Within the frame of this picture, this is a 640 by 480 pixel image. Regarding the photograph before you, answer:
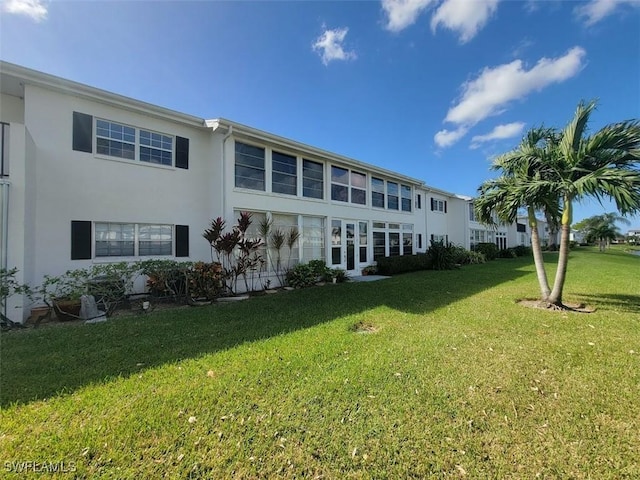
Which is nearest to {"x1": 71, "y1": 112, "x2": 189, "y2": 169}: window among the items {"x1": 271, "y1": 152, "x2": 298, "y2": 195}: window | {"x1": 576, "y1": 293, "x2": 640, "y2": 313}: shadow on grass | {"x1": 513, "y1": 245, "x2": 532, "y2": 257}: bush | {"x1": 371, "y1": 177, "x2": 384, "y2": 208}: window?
{"x1": 271, "y1": 152, "x2": 298, "y2": 195}: window

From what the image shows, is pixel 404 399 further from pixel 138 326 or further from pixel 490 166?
pixel 490 166

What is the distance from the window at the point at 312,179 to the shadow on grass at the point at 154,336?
17.2 feet

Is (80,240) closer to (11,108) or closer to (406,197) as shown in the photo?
(11,108)

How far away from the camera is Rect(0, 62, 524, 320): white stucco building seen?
709 cm

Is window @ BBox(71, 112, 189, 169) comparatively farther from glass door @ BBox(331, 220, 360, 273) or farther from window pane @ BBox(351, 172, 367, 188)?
window pane @ BBox(351, 172, 367, 188)

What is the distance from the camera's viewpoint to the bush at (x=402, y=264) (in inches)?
592

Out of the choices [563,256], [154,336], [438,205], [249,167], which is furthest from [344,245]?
[438,205]

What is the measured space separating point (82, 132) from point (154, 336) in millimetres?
6800

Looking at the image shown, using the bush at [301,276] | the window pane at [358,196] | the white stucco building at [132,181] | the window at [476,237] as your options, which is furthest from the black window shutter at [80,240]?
the window at [476,237]

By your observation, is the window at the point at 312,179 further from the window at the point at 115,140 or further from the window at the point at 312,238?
the window at the point at 115,140

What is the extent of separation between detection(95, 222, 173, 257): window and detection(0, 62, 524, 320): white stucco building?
0.03 metres

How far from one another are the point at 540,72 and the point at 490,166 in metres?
5.94

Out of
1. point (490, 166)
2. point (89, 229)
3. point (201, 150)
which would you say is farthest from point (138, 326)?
point (490, 166)

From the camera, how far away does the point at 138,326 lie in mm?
6102
